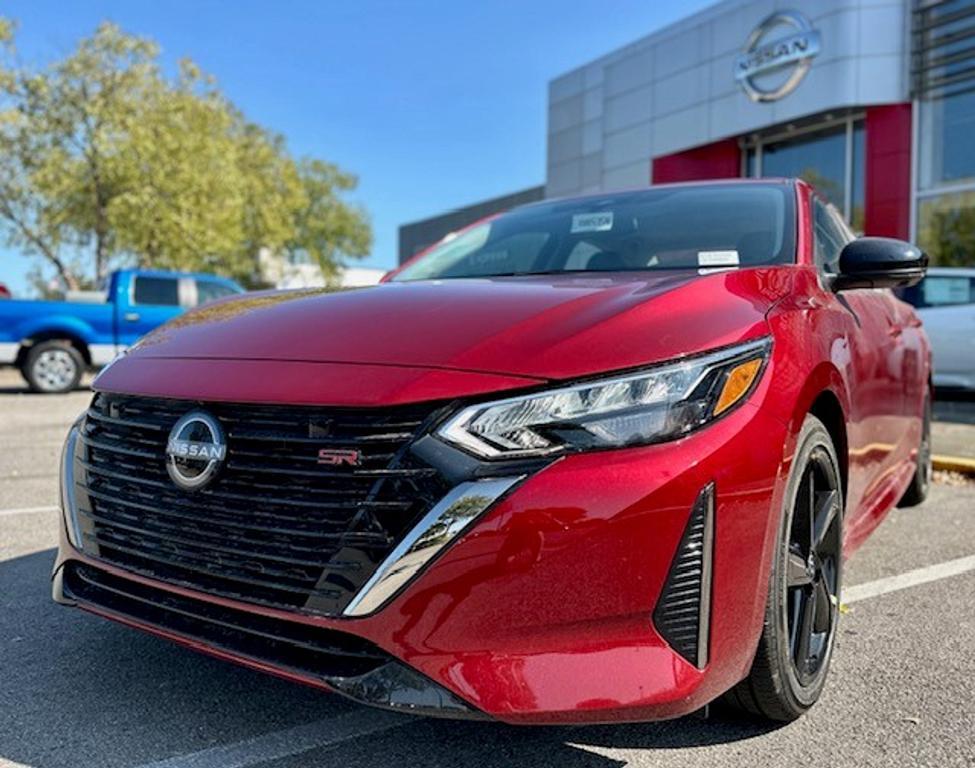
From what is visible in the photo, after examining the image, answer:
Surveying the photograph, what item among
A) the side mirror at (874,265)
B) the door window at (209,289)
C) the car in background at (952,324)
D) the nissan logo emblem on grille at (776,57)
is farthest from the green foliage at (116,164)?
the side mirror at (874,265)

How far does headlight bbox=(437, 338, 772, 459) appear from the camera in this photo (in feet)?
5.73

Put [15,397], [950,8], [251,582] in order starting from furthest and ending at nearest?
[950,8] < [15,397] < [251,582]

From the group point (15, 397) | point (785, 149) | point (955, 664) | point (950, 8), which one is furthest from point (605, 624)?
point (785, 149)

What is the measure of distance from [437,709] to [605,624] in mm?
371

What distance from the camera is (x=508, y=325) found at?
1.99m

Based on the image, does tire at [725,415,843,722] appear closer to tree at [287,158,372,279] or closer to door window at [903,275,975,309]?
door window at [903,275,975,309]

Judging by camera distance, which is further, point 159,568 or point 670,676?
point 159,568

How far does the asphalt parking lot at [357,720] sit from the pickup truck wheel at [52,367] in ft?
30.9

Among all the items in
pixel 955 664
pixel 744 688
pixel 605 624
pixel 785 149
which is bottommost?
pixel 955 664

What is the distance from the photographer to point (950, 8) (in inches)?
597

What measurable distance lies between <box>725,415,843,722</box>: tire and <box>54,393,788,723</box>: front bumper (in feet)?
1.16

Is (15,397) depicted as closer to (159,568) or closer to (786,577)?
(159,568)

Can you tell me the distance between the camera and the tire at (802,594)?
6.63ft

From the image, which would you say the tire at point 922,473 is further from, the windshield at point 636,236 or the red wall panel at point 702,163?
the red wall panel at point 702,163
